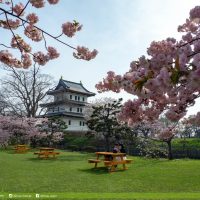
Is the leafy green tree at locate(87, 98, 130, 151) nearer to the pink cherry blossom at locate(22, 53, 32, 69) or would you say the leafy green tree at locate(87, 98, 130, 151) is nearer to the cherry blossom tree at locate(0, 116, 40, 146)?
the cherry blossom tree at locate(0, 116, 40, 146)

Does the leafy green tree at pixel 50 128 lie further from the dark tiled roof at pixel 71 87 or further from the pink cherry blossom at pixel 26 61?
the pink cherry blossom at pixel 26 61

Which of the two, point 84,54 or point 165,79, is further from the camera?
point 84,54

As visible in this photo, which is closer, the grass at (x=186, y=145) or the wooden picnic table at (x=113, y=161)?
the wooden picnic table at (x=113, y=161)

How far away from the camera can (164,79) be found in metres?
2.56

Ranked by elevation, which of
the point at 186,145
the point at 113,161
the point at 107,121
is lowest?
the point at 113,161

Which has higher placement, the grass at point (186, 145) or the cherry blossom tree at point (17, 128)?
the cherry blossom tree at point (17, 128)

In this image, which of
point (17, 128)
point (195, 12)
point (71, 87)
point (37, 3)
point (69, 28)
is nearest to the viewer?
point (195, 12)

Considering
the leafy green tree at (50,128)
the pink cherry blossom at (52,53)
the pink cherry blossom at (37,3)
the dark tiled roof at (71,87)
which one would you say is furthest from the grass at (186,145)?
the pink cherry blossom at (37,3)

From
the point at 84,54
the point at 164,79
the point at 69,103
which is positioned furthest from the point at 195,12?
the point at 69,103

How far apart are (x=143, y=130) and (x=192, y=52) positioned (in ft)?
108

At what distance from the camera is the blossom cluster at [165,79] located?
2.47 m

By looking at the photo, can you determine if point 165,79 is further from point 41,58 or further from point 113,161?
point 113,161

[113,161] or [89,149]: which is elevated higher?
[89,149]

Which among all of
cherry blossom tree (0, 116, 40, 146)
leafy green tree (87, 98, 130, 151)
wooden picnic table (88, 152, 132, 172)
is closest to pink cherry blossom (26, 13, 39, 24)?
wooden picnic table (88, 152, 132, 172)
